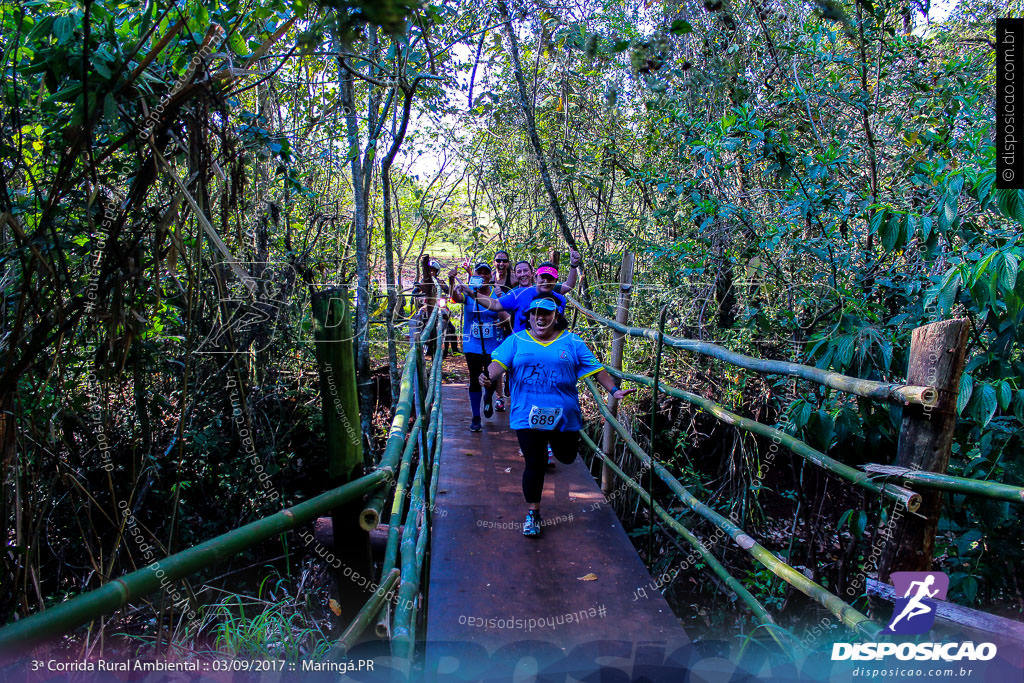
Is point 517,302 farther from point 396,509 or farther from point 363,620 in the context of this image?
point 363,620

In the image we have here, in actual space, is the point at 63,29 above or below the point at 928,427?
above

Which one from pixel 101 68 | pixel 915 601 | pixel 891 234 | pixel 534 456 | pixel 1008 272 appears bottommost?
pixel 534 456

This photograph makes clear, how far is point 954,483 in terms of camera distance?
138 centimetres

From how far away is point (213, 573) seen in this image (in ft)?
16.2

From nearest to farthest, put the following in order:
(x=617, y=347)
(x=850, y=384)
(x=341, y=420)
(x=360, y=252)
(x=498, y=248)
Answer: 1. (x=341, y=420)
2. (x=850, y=384)
3. (x=617, y=347)
4. (x=360, y=252)
5. (x=498, y=248)

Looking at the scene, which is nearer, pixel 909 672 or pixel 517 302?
pixel 909 672

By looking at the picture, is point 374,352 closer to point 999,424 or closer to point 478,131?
point 478,131

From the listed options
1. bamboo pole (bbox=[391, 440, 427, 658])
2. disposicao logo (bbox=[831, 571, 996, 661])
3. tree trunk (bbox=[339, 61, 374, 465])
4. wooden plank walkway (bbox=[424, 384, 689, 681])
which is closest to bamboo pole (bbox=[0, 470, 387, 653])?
bamboo pole (bbox=[391, 440, 427, 658])

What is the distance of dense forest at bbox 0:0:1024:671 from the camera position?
1.82 m

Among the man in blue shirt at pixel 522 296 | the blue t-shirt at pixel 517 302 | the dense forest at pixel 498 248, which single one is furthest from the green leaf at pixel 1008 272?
the blue t-shirt at pixel 517 302

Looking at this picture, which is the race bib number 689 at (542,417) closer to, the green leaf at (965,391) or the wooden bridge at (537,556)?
the wooden bridge at (537,556)

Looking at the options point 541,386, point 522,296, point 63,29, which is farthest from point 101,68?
point 522,296

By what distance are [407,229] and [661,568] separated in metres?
8.18

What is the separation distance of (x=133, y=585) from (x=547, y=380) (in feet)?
8.26
